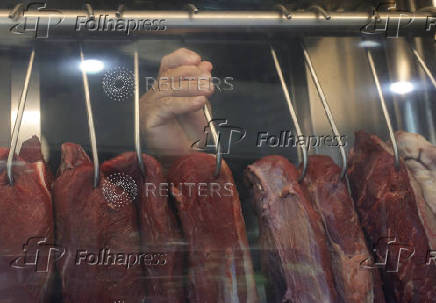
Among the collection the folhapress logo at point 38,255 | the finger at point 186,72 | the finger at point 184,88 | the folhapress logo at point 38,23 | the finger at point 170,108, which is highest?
the folhapress logo at point 38,23

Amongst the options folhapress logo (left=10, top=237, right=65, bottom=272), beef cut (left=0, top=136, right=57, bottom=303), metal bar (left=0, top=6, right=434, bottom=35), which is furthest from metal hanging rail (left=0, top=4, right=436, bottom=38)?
folhapress logo (left=10, top=237, right=65, bottom=272)

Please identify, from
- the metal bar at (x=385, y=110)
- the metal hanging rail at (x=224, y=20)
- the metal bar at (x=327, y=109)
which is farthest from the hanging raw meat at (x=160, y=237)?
the metal bar at (x=385, y=110)

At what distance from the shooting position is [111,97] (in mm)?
1394

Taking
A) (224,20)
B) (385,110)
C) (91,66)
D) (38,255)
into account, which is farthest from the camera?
(385,110)

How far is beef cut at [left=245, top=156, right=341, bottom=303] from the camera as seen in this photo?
138cm

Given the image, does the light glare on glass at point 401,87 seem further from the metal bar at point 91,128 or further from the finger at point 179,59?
the metal bar at point 91,128

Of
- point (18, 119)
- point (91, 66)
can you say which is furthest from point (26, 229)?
point (91, 66)

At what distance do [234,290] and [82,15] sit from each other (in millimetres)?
824

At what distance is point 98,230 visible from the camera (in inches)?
52.2

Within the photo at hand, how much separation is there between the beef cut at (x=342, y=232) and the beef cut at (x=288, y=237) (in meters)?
0.03

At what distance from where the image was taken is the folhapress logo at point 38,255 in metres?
1.26

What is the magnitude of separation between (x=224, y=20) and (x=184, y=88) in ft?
0.78

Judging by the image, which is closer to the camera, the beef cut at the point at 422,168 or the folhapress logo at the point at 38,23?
the folhapress logo at the point at 38,23

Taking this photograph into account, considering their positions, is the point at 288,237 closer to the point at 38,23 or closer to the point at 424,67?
the point at 424,67
